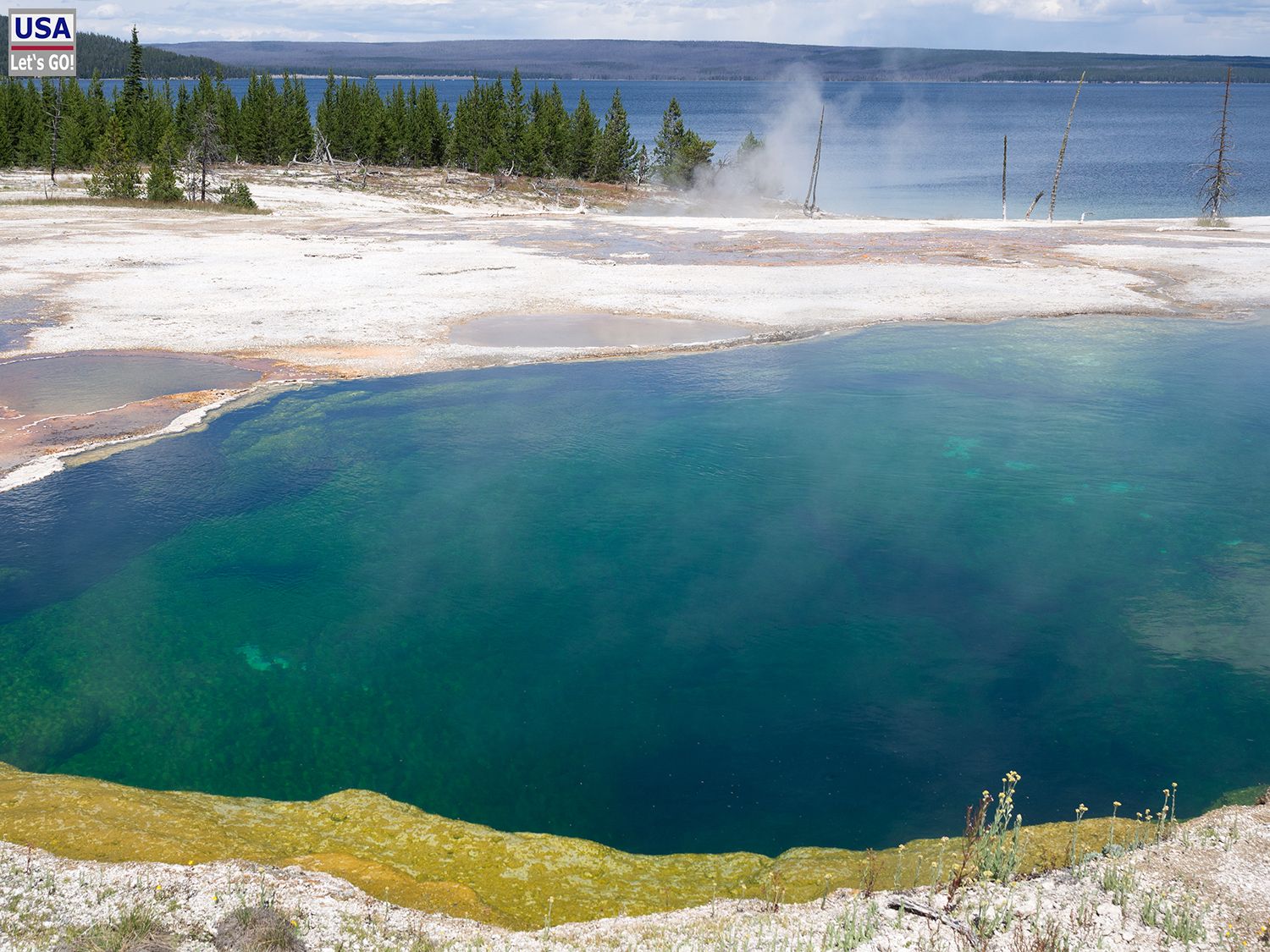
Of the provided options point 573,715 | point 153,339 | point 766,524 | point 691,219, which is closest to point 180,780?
point 573,715

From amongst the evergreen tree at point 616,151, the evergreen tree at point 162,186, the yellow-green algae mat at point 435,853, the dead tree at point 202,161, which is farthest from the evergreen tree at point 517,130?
→ the yellow-green algae mat at point 435,853

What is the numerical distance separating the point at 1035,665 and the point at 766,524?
13.7 feet

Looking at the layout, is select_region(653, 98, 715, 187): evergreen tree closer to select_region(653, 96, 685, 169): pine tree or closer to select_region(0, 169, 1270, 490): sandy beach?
select_region(653, 96, 685, 169): pine tree

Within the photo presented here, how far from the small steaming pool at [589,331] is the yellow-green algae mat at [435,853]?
14.1m

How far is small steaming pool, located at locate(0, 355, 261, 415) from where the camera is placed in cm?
1722

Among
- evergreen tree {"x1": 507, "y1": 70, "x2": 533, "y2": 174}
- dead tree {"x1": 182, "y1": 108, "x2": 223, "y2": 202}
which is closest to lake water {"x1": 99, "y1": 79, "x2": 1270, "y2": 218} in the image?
evergreen tree {"x1": 507, "y1": 70, "x2": 533, "y2": 174}

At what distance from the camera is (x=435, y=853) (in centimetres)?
762

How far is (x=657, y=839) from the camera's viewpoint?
8.18 meters

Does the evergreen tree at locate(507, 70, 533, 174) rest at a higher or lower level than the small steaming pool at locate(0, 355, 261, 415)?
higher

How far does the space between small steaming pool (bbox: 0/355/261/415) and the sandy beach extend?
1.27 ft

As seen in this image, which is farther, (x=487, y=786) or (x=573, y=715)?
(x=573, y=715)

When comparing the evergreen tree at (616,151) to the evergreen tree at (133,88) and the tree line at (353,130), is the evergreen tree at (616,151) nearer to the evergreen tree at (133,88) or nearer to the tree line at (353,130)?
the tree line at (353,130)

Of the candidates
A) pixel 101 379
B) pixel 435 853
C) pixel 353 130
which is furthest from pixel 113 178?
pixel 435 853

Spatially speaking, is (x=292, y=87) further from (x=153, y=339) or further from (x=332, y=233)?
(x=153, y=339)
